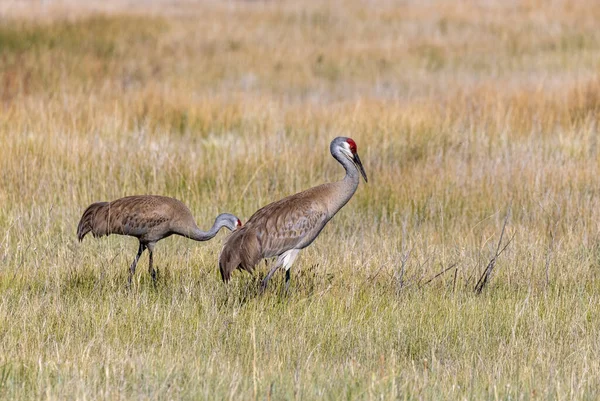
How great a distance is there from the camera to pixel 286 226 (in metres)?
5.86

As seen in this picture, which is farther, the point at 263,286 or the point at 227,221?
the point at 227,221

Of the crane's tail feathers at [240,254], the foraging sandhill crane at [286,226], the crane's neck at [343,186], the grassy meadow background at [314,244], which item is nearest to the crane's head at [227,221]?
the grassy meadow background at [314,244]

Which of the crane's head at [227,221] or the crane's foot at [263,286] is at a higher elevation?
the crane's head at [227,221]

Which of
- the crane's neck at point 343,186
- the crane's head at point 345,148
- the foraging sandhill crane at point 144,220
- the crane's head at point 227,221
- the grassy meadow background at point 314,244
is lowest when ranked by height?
the grassy meadow background at point 314,244

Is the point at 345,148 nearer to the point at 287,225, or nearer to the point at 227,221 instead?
the point at 287,225

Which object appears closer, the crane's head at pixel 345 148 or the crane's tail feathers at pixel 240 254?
the crane's tail feathers at pixel 240 254

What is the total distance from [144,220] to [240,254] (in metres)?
0.81

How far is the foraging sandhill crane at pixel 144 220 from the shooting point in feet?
20.7

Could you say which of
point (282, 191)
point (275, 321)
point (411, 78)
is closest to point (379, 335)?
point (275, 321)

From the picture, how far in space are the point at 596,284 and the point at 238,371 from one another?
295cm

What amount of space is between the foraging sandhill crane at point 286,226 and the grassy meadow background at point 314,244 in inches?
9.7

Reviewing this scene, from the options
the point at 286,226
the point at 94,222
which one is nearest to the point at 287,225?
the point at 286,226

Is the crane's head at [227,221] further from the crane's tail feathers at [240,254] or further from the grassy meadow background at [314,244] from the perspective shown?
the crane's tail feathers at [240,254]

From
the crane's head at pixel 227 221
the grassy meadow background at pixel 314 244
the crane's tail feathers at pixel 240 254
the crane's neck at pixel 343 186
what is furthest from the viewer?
the crane's head at pixel 227 221
